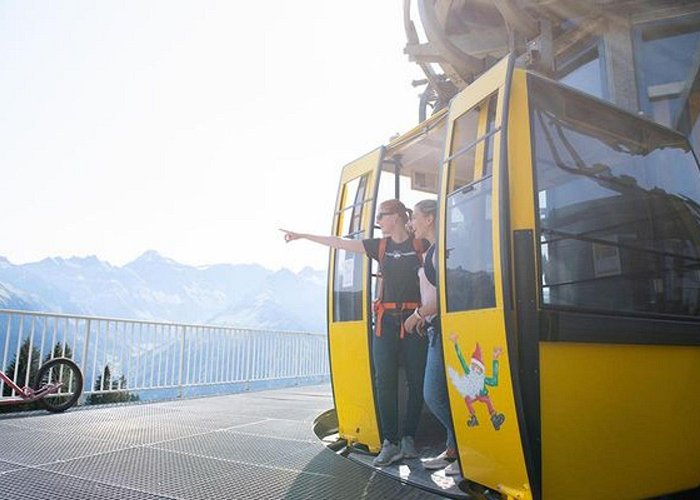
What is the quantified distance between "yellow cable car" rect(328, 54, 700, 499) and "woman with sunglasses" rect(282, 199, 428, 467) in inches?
31.7

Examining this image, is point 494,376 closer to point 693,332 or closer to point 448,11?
point 693,332

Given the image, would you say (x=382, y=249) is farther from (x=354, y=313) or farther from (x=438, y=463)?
(x=438, y=463)

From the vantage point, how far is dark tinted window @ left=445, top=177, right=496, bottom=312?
8.72ft

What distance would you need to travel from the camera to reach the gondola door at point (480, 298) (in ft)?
8.13

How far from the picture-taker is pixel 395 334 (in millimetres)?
3738

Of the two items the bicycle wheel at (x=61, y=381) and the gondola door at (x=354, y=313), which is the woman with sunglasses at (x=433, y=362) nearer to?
the gondola door at (x=354, y=313)

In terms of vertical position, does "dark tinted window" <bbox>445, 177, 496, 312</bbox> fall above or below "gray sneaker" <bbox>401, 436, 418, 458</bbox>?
above

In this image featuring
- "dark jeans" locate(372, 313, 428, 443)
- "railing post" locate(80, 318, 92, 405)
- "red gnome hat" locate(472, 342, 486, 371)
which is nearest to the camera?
"red gnome hat" locate(472, 342, 486, 371)

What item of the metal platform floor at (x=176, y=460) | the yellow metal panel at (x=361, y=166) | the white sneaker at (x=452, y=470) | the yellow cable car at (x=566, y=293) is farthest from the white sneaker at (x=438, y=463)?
the yellow metal panel at (x=361, y=166)

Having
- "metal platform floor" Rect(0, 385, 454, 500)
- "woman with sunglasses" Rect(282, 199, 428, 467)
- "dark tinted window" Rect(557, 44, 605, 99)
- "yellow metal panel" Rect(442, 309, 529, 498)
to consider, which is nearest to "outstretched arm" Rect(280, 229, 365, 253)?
"woman with sunglasses" Rect(282, 199, 428, 467)

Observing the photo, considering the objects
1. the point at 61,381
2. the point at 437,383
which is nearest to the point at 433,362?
the point at 437,383

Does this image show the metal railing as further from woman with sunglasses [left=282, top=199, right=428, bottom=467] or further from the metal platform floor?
woman with sunglasses [left=282, top=199, right=428, bottom=467]

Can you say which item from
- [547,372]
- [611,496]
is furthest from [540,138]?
[611,496]

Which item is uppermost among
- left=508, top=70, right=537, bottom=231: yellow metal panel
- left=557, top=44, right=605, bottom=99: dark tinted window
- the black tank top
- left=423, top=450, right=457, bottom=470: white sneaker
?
left=557, top=44, right=605, bottom=99: dark tinted window
